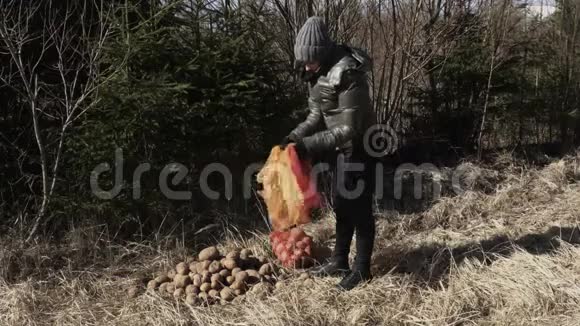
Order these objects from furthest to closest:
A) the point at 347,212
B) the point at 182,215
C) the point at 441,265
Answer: the point at 182,215, the point at 441,265, the point at 347,212

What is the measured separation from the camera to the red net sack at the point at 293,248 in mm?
4422

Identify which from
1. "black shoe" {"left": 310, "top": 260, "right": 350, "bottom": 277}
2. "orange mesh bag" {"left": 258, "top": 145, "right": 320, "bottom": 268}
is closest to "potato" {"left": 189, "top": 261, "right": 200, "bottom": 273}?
"orange mesh bag" {"left": 258, "top": 145, "right": 320, "bottom": 268}

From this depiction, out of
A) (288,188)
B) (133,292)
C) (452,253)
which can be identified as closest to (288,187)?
(288,188)

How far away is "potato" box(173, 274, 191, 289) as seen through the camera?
4.09 metres

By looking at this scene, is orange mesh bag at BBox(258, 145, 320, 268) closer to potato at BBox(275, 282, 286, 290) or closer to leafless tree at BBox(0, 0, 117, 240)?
potato at BBox(275, 282, 286, 290)

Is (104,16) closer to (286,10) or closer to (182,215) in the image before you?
(182,215)

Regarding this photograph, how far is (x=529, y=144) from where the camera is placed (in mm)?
8062

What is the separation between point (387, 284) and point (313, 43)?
5.62 feet

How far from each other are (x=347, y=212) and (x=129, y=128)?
2.10m

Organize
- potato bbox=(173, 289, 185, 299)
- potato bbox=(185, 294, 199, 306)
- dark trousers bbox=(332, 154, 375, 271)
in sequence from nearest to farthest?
dark trousers bbox=(332, 154, 375, 271) < potato bbox=(185, 294, 199, 306) < potato bbox=(173, 289, 185, 299)

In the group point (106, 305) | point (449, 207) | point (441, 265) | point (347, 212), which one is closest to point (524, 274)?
point (441, 265)

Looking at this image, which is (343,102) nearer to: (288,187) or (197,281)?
(288,187)

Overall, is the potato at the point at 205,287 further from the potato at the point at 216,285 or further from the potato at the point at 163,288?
the potato at the point at 163,288

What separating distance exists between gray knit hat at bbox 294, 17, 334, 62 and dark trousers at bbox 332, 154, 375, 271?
0.67 m
